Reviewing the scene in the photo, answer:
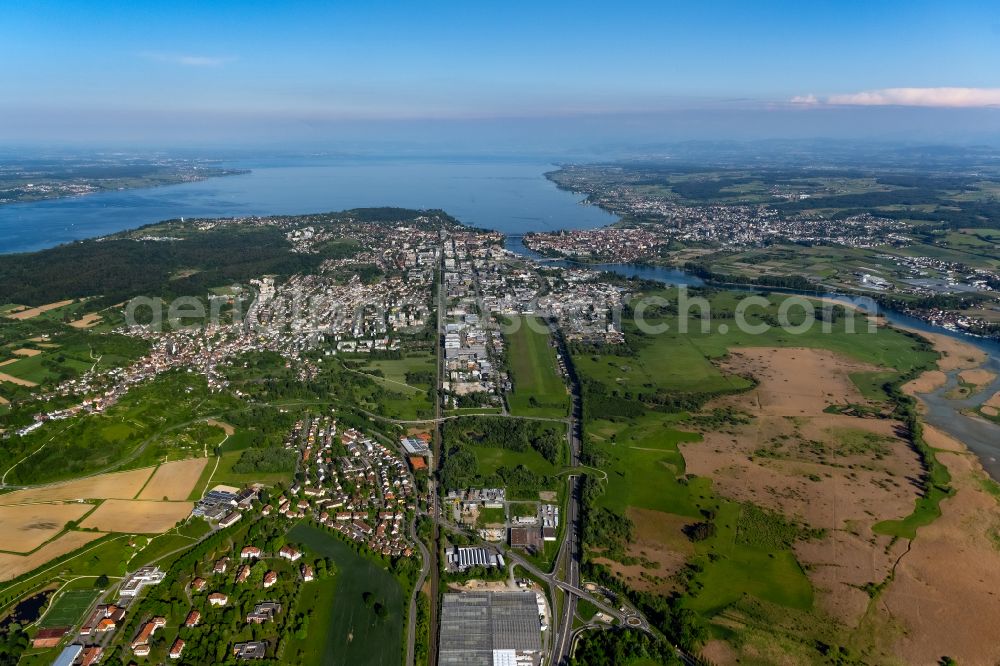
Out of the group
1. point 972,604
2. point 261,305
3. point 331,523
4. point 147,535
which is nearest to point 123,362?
point 261,305

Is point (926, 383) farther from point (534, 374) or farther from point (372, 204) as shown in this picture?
point (372, 204)

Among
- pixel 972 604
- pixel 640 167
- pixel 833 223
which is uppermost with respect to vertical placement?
pixel 640 167

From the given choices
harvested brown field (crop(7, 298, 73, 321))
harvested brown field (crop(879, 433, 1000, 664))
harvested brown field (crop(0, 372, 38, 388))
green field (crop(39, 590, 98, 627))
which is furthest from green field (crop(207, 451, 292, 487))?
harvested brown field (crop(7, 298, 73, 321))

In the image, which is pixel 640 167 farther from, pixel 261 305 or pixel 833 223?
pixel 261 305

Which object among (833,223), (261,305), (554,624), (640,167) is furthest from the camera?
(640,167)

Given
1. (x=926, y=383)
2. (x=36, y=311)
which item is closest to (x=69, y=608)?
(x=36, y=311)
